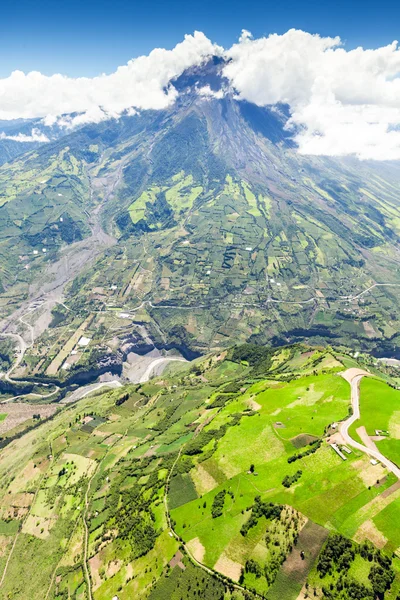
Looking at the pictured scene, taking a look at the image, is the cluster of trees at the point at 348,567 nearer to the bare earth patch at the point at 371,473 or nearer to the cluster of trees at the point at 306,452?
the bare earth patch at the point at 371,473

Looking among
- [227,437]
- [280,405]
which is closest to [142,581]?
[227,437]

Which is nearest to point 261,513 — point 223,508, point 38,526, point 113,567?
point 223,508

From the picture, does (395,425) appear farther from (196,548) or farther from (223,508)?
(196,548)

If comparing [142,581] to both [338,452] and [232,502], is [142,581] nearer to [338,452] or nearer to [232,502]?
[232,502]

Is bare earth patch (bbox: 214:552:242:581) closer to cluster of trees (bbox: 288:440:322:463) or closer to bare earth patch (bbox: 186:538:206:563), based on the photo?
bare earth patch (bbox: 186:538:206:563)

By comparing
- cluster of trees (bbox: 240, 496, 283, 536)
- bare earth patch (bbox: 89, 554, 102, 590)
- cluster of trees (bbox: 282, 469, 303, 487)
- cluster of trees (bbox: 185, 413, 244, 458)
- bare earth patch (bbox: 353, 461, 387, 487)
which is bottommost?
bare earth patch (bbox: 89, 554, 102, 590)

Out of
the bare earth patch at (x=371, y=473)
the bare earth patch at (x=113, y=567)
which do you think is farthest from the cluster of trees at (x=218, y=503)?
the bare earth patch at (x=371, y=473)

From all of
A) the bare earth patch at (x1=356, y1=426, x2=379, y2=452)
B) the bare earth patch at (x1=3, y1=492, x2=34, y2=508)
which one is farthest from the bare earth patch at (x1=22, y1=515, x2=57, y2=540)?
the bare earth patch at (x1=356, y1=426, x2=379, y2=452)

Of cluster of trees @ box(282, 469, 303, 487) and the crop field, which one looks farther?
the crop field
